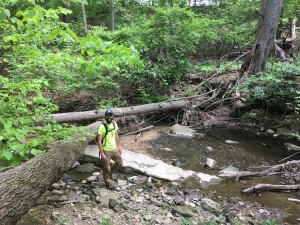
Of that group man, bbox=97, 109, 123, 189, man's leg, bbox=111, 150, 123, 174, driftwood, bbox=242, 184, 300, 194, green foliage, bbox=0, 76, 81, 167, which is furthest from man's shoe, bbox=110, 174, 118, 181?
driftwood, bbox=242, 184, 300, 194

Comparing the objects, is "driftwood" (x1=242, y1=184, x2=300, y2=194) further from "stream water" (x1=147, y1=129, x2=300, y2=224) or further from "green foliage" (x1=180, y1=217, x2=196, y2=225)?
"green foliage" (x1=180, y1=217, x2=196, y2=225)

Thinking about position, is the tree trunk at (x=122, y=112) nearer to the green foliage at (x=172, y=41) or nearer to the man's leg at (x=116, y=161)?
the green foliage at (x=172, y=41)

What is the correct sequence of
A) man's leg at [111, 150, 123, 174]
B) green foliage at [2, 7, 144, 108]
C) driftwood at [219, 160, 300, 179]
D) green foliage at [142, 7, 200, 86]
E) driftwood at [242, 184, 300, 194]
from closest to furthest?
1. green foliage at [2, 7, 144, 108]
2. driftwood at [242, 184, 300, 194]
3. man's leg at [111, 150, 123, 174]
4. driftwood at [219, 160, 300, 179]
5. green foliage at [142, 7, 200, 86]

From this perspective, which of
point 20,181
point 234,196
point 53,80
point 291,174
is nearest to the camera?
point 20,181

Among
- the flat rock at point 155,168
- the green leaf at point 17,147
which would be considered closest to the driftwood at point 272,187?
the flat rock at point 155,168

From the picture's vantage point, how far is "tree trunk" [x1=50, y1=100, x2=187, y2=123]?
9109 mm

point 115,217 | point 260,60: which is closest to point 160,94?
point 260,60

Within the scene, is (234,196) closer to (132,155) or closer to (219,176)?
(219,176)

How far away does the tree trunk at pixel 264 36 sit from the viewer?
11.8 m

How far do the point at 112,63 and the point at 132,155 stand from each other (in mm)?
5578

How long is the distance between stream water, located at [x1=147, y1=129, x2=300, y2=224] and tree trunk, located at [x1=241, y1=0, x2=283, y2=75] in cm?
322

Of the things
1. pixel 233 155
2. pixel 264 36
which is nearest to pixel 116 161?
pixel 233 155

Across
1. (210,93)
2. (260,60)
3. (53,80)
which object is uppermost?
(260,60)

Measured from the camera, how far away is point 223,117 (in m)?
12.3
